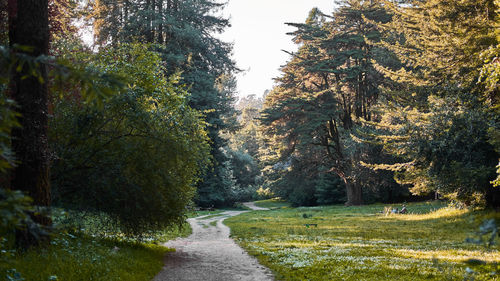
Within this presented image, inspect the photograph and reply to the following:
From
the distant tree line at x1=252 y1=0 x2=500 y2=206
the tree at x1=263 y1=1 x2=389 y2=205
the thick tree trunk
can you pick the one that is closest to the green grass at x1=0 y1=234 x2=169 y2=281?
the distant tree line at x1=252 y1=0 x2=500 y2=206

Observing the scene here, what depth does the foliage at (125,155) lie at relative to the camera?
10734 mm

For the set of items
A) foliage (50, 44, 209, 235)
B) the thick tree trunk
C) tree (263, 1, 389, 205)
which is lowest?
the thick tree trunk

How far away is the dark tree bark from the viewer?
8.34 metres

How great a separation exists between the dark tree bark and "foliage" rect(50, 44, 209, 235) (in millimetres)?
1662

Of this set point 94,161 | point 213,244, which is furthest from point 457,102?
point 94,161

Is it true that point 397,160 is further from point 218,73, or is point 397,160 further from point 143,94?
point 143,94

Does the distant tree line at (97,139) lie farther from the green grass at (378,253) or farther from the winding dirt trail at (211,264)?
the green grass at (378,253)

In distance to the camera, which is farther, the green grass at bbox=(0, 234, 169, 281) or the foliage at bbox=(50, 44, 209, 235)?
the foliage at bbox=(50, 44, 209, 235)

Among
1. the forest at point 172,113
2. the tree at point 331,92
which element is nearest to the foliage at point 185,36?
the forest at point 172,113

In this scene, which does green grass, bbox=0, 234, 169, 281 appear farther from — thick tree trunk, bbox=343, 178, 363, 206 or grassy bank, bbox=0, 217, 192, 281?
thick tree trunk, bbox=343, 178, 363, 206

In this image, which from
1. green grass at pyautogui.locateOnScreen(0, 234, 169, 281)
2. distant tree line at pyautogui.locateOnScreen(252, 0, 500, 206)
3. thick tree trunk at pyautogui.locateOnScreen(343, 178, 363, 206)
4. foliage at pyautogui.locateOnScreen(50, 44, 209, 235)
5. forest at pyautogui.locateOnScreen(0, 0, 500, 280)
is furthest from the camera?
thick tree trunk at pyautogui.locateOnScreen(343, 178, 363, 206)

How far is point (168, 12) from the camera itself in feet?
111

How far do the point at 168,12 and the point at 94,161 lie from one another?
25958 millimetres

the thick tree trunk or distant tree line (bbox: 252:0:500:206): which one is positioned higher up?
distant tree line (bbox: 252:0:500:206)
